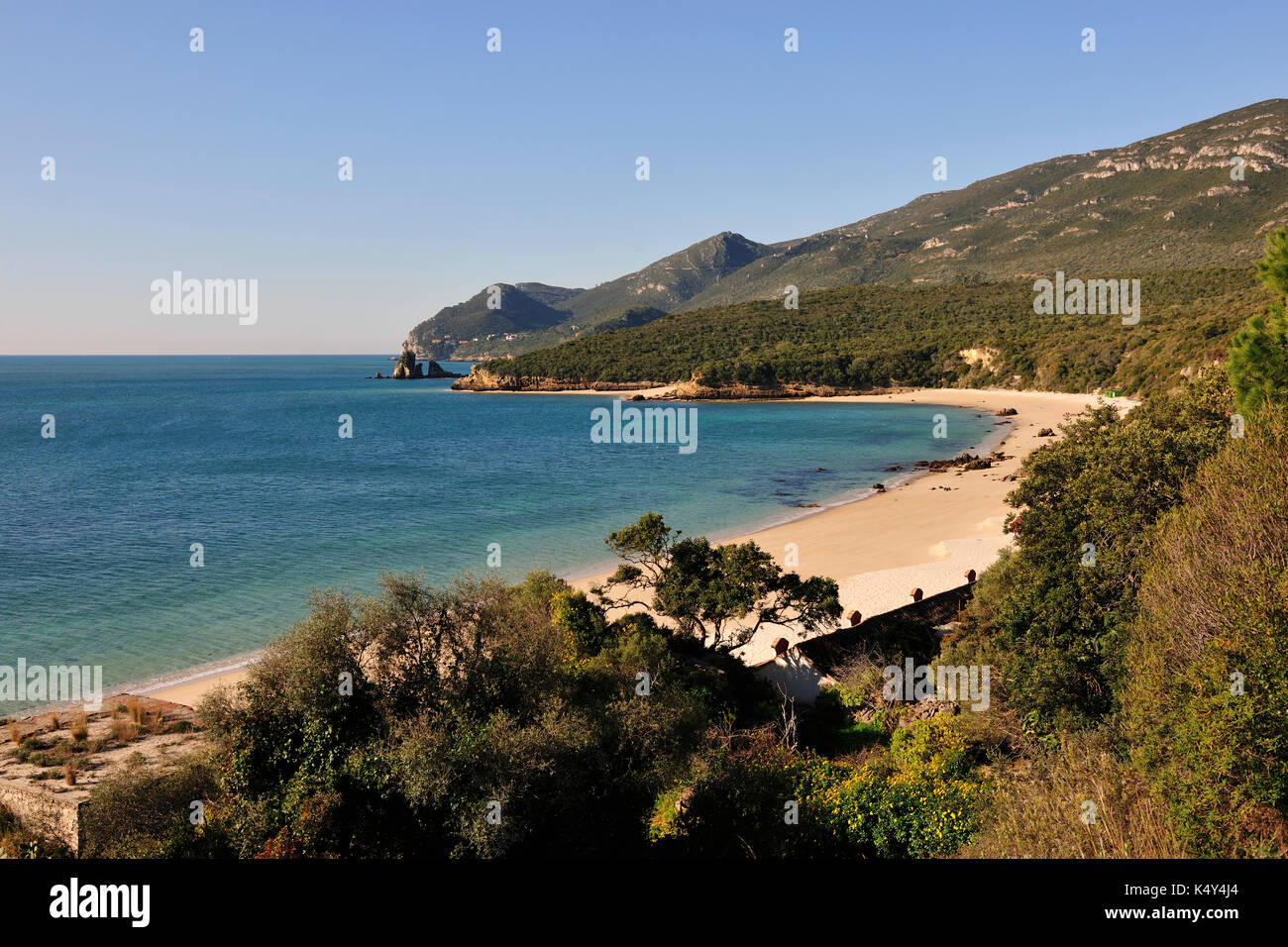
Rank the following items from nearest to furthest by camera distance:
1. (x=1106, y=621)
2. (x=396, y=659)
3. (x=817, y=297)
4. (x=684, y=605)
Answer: (x=396, y=659)
(x=1106, y=621)
(x=684, y=605)
(x=817, y=297)

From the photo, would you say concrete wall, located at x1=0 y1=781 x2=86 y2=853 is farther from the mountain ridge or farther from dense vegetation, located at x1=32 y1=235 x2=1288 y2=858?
the mountain ridge

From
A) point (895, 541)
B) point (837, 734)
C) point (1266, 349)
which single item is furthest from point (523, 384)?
point (837, 734)

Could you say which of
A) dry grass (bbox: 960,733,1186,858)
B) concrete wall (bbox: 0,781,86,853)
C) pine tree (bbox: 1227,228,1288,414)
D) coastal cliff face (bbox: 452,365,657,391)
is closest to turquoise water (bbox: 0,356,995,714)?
concrete wall (bbox: 0,781,86,853)

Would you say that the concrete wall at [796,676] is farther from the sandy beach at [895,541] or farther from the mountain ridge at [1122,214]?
the mountain ridge at [1122,214]

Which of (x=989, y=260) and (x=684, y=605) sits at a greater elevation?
(x=989, y=260)

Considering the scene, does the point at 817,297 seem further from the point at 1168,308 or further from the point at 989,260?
the point at 1168,308

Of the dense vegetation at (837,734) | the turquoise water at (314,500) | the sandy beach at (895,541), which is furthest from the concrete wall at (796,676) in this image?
the turquoise water at (314,500)
